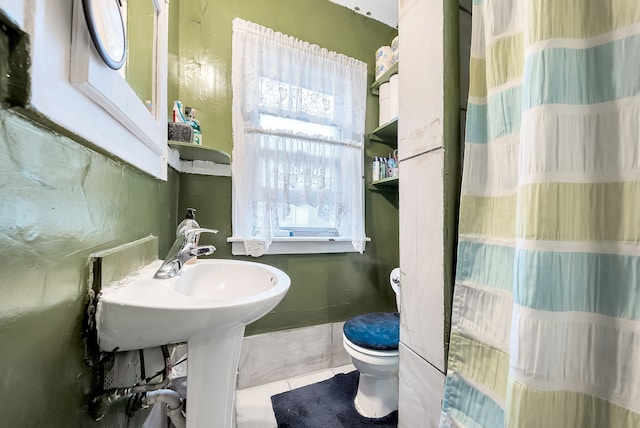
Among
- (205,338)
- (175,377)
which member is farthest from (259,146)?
(175,377)

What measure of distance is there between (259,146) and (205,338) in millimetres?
1171

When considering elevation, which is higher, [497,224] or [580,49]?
[580,49]

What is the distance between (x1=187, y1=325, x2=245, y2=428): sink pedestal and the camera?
59cm

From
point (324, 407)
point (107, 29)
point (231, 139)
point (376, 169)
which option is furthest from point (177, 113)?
point (324, 407)

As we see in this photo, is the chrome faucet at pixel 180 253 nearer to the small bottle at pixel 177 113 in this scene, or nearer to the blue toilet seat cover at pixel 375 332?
the small bottle at pixel 177 113

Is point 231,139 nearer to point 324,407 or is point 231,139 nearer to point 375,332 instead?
point 375,332

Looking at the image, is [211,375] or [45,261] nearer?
[45,261]

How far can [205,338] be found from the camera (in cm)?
58

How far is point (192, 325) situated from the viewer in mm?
495

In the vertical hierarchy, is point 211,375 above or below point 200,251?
below

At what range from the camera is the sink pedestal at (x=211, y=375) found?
0.59 metres

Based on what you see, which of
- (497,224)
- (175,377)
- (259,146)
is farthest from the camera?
(259,146)

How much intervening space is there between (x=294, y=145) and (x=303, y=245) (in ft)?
2.17

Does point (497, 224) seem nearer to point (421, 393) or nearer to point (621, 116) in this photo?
point (621, 116)
